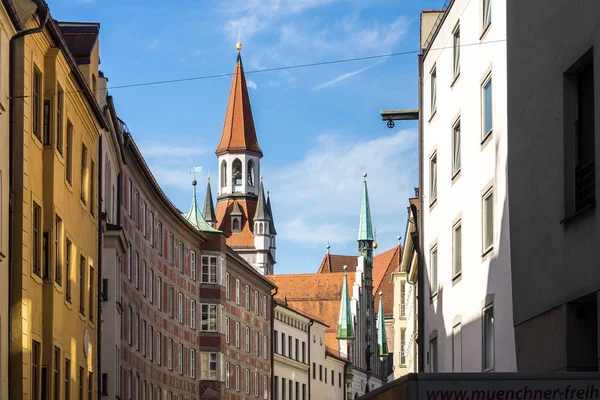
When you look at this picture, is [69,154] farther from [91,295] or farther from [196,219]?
[196,219]

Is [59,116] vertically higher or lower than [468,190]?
higher

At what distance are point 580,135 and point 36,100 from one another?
12.4m

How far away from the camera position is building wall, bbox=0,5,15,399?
938 inches

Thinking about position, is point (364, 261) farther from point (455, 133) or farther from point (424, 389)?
point (424, 389)

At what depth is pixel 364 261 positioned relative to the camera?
154750mm

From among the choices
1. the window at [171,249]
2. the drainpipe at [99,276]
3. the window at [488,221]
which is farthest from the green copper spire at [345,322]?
the window at [488,221]

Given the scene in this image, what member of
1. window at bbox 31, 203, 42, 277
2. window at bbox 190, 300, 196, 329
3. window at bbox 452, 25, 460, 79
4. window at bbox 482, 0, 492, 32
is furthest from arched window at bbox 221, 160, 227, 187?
window at bbox 31, 203, 42, 277

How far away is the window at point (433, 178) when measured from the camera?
37.2 m

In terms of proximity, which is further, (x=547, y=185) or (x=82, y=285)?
(x=82, y=285)

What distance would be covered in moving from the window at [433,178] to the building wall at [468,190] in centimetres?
6

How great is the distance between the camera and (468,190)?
1242 inches

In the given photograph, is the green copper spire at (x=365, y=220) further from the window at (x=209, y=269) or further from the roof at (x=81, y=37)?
the roof at (x=81, y=37)

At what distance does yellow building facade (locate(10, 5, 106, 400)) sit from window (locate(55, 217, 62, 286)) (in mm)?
22

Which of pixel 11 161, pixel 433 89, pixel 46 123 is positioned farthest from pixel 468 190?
pixel 11 161
